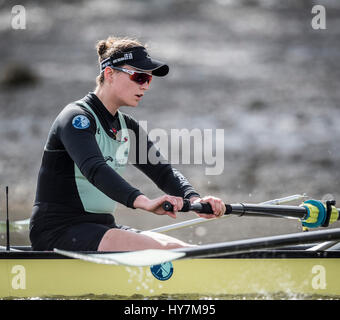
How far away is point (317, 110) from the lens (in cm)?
2188

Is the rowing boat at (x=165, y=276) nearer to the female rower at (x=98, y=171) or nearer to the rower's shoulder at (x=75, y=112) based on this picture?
the female rower at (x=98, y=171)

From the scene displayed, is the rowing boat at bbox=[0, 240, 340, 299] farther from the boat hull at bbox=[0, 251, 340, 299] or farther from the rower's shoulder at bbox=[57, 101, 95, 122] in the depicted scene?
the rower's shoulder at bbox=[57, 101, 95, 122]

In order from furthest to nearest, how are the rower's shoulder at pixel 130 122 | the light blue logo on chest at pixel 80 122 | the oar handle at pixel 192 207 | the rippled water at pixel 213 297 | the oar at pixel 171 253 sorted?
the rower's shoulder at pixel 130 122 < the rippled water at pixel 213 297 < the light blue logo on chest at pixel 80 122 < the oar at pixel 171 253 < the oar handle at pixel 192 207

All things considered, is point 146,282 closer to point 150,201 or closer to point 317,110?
point 150,201

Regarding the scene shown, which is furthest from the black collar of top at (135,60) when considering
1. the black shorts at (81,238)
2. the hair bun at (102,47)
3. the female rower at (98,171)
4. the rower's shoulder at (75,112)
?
the black shorts at (81,238)

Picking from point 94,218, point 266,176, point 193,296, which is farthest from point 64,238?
point 266,176

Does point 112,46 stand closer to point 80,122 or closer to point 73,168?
point 80,122

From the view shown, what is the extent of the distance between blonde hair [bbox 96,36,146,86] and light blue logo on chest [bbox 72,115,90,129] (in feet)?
1.38

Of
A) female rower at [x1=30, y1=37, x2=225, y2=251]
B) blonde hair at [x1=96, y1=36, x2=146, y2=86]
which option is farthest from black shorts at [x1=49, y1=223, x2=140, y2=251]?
blonde hair at [x1=96, y1=36, x2=146, y2=86]

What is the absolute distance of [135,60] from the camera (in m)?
3.42

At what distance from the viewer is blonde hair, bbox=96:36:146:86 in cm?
345

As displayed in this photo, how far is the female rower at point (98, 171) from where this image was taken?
9.82 ft

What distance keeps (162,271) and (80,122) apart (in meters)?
1.10
